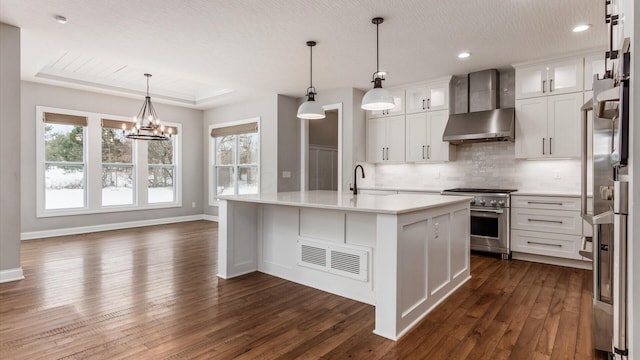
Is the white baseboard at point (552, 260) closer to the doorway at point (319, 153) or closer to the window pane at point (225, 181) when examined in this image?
the doorway at point (319, 153)

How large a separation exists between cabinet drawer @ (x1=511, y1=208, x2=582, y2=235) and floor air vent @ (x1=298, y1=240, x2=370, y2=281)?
2644mm

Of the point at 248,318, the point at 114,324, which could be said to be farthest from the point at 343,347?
the point at 114,324

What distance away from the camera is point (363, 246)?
2.97m

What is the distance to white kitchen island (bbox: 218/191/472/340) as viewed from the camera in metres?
2.39

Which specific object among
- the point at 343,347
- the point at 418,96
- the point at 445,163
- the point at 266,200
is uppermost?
the point at 418,96

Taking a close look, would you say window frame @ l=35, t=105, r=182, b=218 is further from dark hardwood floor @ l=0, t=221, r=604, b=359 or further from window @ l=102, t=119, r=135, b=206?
dark hardwood floor @ l=0, t=221, r=604, b=359

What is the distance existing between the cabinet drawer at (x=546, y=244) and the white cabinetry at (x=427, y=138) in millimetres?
1508

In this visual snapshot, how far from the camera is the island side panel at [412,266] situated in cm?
235

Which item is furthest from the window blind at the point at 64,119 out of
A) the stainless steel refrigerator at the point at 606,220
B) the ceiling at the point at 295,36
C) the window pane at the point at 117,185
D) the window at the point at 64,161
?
the stainless steel refrigerator at the point at 606,220

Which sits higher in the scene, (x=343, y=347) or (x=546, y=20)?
(x=546, y=20)

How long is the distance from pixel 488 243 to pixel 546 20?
107 inches

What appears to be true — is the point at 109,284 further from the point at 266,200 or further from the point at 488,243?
the point at 488,243

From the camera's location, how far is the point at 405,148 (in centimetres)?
572

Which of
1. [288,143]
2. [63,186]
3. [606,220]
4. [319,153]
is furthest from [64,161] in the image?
[606,220]
